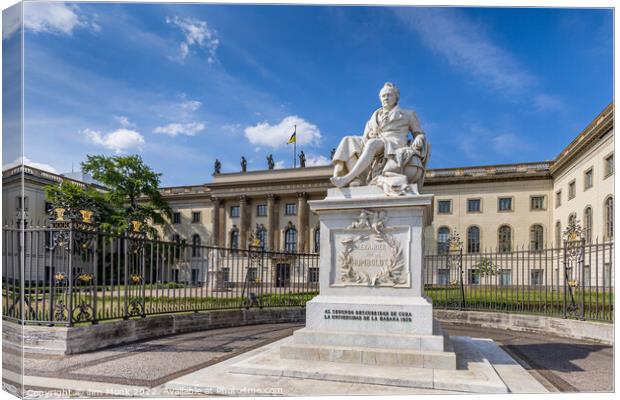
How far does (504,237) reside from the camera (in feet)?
162

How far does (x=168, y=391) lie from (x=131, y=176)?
47260 mm

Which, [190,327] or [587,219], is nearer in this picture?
[190,327]

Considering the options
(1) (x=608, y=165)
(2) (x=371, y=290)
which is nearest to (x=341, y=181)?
(2) (x=371, y=290)

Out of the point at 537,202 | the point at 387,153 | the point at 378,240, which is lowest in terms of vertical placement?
the point at 378,240

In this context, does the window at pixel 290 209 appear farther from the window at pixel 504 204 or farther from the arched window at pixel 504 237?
the arched window at pixel 504 237

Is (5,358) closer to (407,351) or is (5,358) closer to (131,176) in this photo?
(407,351)

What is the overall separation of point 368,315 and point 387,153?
270 cm

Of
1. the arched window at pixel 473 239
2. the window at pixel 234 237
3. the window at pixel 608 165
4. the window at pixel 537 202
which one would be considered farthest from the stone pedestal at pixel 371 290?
the window at pixel 234 237

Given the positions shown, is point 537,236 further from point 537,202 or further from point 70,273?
point 70,273

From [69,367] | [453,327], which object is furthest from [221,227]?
[69,367]

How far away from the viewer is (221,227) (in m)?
61.3

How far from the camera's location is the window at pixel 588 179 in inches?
1443

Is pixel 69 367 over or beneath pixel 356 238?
beneath

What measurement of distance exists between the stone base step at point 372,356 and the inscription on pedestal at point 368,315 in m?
0.47
